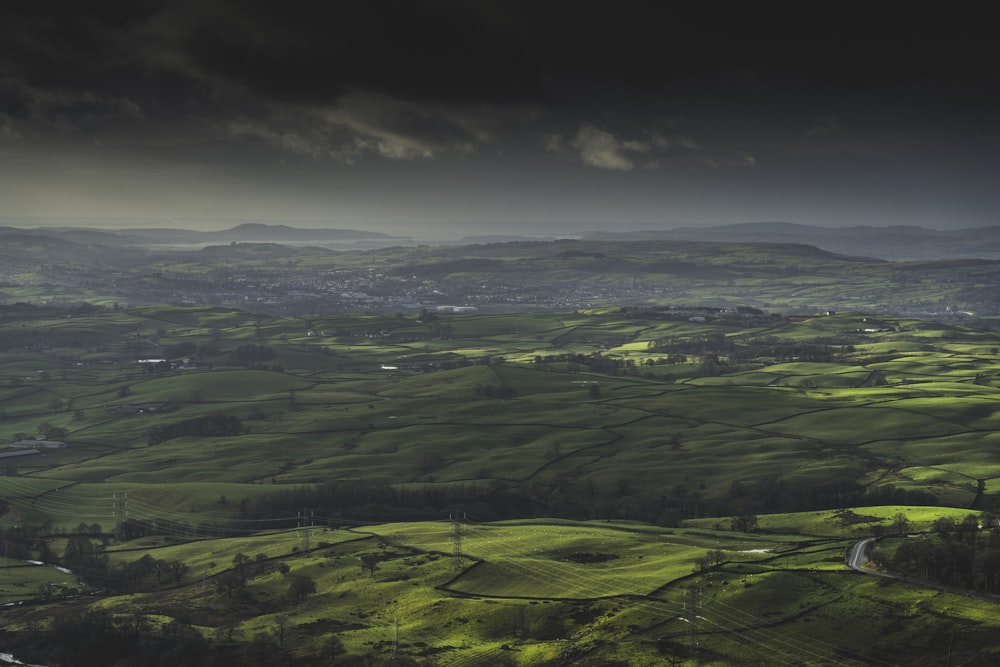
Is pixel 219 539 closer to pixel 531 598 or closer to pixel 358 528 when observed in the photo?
pixel 358 528

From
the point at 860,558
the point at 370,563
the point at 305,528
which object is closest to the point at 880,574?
the point at 860,558

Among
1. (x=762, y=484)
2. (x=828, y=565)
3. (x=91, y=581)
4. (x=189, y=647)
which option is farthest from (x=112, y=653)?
(x=762, y=484)

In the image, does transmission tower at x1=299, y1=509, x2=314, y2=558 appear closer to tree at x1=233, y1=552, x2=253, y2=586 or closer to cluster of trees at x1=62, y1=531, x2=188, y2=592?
tree at x1=233, y1=552, x2=253, y2=586

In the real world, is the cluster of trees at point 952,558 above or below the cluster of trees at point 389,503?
above

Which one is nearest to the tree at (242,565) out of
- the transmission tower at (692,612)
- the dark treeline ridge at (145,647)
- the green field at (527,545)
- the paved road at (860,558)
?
the green field at (527,545)

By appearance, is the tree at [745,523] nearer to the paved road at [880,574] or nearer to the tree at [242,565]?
the paved road at [880,574]

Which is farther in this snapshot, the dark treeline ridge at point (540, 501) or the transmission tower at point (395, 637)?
the dark treeline ridge at point (540, 501)
